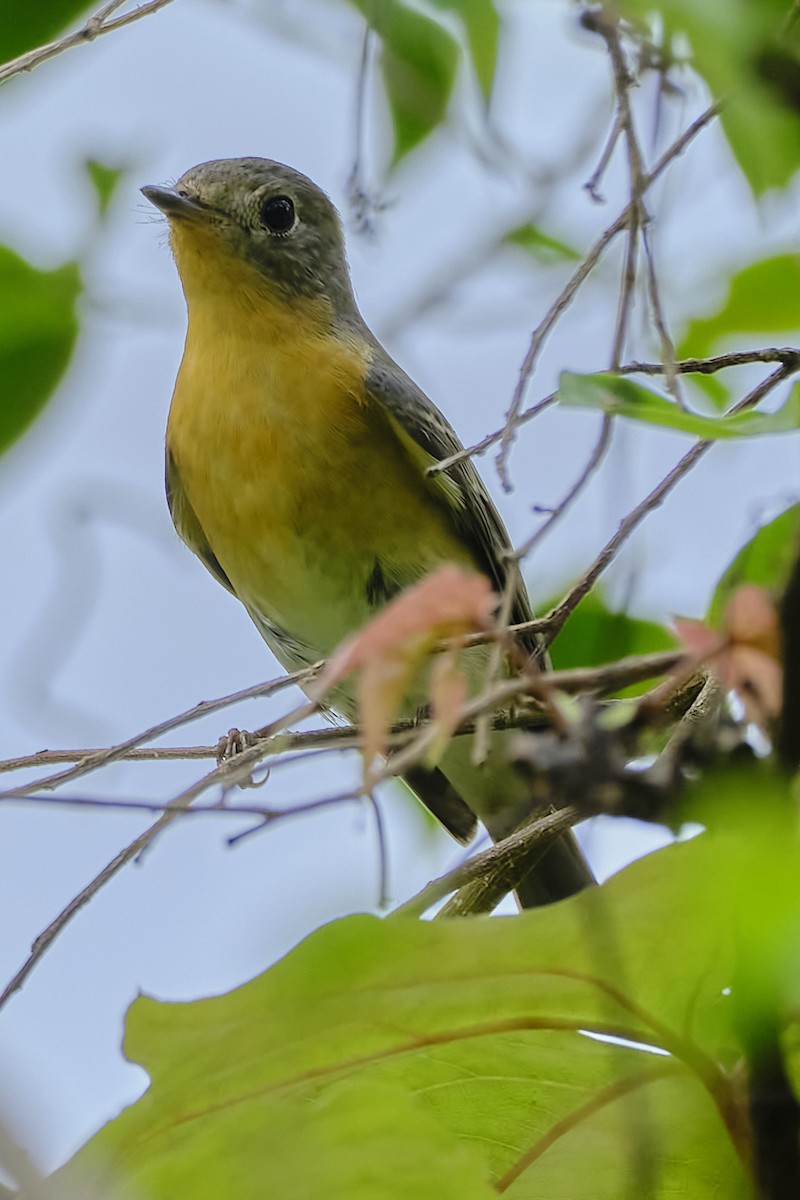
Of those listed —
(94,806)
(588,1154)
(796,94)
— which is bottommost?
(588,1154)

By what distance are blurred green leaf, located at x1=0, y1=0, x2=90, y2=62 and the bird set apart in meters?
2.06

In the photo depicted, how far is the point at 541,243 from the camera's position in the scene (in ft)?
10.4

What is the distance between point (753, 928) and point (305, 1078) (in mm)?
748

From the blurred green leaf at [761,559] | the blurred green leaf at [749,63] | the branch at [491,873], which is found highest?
the blurred green leaf at [749,63]

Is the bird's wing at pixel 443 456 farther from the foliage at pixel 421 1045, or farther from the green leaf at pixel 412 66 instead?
the foliage at pixel 421 1045

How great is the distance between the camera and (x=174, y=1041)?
1.40m

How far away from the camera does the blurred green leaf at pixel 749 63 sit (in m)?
0.96

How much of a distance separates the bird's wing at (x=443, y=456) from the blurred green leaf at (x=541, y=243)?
1.15 meters

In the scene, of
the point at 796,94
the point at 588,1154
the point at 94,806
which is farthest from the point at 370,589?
the point at 796,94

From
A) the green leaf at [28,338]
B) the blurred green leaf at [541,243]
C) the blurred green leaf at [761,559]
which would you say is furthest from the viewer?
the blurred green leaf at [541,243]

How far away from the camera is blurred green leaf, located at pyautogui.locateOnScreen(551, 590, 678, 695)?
2736 mm

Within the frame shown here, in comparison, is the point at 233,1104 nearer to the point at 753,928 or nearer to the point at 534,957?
the point at 534,957

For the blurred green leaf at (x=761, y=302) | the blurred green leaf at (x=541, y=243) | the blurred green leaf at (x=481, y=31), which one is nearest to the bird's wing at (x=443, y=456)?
the blurred green leaf at (x=541, y=243)

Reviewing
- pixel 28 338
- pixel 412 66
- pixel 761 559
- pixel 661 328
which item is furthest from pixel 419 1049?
pixel 412 66
